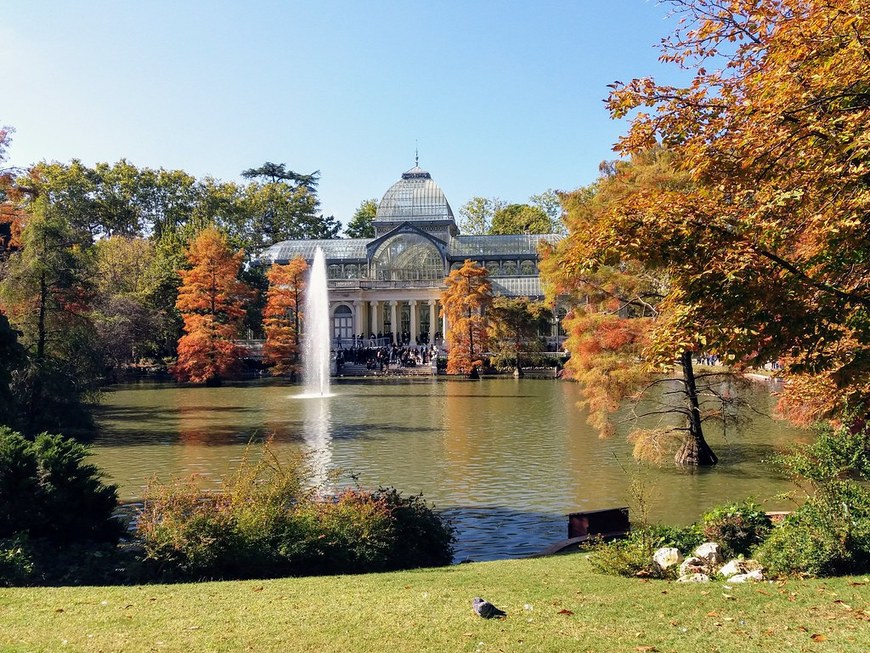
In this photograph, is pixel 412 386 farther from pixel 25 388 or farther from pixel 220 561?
pixel 220 561

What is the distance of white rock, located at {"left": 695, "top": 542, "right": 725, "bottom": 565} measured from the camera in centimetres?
909

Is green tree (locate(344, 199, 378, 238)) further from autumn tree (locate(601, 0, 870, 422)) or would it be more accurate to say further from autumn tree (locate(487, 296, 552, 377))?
autumn tree (locate(601, 0, 870, 422))

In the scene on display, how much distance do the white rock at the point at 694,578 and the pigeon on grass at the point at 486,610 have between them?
2462 millimetres

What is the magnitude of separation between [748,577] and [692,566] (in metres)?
0.65

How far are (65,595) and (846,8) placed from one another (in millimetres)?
8684

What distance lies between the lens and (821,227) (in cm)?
721

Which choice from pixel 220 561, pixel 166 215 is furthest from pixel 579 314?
pixel 166 215

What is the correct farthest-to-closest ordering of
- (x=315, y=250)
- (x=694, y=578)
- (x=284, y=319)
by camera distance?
(x=315, y=250)
(x=284, y=319)
(x=694, y=578)

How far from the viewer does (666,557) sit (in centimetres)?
894

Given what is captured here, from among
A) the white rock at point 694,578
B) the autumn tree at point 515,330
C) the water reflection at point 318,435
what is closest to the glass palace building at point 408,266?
the autumn tree at point 515,330

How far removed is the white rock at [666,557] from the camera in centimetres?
889

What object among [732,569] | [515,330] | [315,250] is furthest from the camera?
[315,250]

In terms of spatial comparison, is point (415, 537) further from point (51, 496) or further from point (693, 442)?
point (693, 442)

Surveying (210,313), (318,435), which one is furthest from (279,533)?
(210,313)
